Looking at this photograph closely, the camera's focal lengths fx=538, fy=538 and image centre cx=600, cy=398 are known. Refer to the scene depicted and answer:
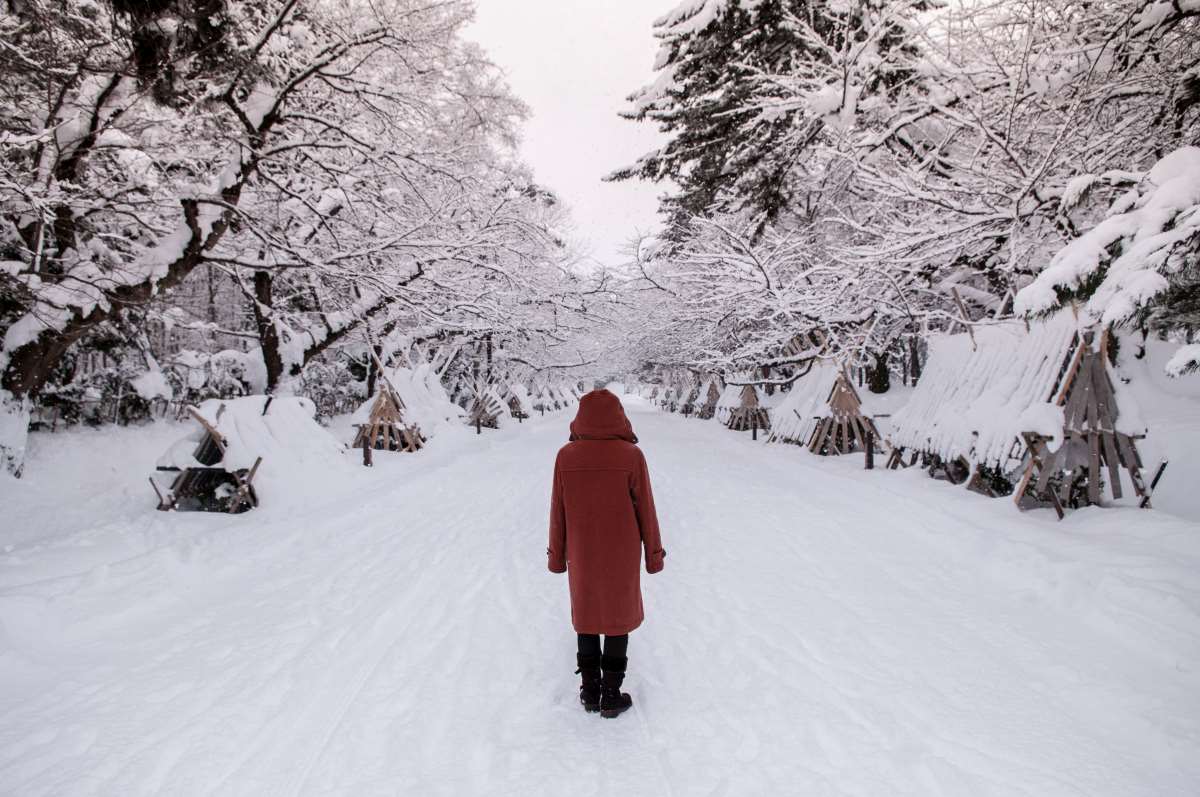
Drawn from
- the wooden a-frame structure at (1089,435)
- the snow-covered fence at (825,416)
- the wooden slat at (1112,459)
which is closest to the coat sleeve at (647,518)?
the wooden a-frame structure at (1089,435)

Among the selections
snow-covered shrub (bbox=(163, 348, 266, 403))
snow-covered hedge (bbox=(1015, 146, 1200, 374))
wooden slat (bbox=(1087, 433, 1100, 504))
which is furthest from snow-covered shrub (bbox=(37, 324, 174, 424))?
wooden slat (bbox=(1087, 433, 1100, 504))

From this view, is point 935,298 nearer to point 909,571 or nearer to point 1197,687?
point 909,571

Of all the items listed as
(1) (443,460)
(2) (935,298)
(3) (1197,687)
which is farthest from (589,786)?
(2) (935,298)

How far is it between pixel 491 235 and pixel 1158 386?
13370mm

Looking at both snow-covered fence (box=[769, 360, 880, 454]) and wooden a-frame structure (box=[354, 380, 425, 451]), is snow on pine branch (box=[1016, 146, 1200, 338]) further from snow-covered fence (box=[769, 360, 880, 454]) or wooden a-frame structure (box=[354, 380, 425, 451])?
wooden a-frame structure (box=[354, 380, 425, 451])

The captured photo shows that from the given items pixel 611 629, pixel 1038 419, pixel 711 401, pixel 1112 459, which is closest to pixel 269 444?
pixel 611 629

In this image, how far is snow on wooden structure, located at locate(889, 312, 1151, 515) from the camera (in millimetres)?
6312

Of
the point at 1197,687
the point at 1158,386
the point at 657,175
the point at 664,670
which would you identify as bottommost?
the point at 664,670

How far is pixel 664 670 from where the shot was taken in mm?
3514

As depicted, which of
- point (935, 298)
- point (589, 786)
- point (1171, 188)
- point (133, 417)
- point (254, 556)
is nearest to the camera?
point (589, 786)

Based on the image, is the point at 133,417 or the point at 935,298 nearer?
the point at 935,298

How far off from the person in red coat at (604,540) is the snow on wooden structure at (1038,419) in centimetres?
589

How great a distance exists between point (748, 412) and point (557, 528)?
861 inches

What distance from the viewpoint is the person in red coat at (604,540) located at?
3039 mm
